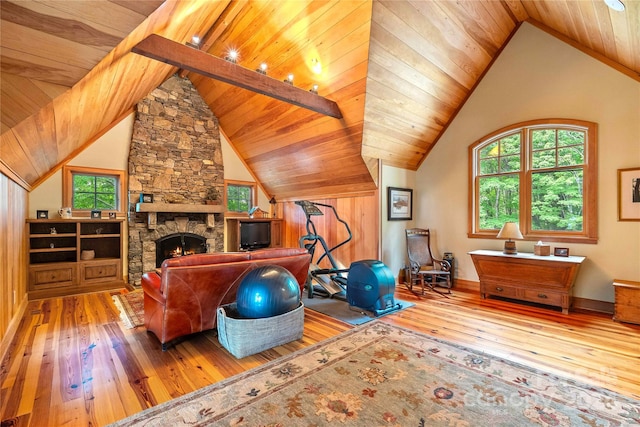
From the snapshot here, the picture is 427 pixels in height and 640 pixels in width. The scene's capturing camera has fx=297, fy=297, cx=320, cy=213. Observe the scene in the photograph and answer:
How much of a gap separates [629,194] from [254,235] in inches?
270

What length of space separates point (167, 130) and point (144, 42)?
12.4ft

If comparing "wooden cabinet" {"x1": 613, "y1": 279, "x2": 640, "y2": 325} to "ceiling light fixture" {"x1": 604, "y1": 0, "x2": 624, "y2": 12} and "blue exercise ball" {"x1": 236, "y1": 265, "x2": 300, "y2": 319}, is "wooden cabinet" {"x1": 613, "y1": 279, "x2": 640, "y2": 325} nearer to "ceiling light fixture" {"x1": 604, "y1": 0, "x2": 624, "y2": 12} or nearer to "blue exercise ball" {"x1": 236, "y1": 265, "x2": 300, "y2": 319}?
"ceiling light fixture" {"x1": 604, "y1": 0, "x2": 624, "y2": 12}

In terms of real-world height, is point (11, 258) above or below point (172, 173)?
below

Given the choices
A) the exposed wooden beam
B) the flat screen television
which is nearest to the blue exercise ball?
the exposed wooden beam

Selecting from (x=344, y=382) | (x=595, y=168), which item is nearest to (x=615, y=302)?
(x=595, y=168)

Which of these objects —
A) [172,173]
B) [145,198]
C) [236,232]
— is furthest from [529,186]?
[145,198]

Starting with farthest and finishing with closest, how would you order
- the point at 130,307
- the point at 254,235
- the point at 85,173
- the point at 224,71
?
the point at 254,235
the point at 85,173
the point at 130,307
the point at 224,71

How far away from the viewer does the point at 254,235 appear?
752 cm

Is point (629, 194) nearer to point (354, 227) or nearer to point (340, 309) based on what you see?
point (354, 227)

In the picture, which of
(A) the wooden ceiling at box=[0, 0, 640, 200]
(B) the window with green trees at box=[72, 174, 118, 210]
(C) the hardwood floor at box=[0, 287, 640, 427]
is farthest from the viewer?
(B) the window with green trees at box=[72, 174, 118, 210]

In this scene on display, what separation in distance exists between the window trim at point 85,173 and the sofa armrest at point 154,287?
3.47 meters

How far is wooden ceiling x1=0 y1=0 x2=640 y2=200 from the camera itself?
1483mm

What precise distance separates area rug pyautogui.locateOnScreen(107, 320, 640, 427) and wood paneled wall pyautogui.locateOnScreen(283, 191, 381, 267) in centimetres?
299

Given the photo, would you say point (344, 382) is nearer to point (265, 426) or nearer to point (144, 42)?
point (265, 426)
